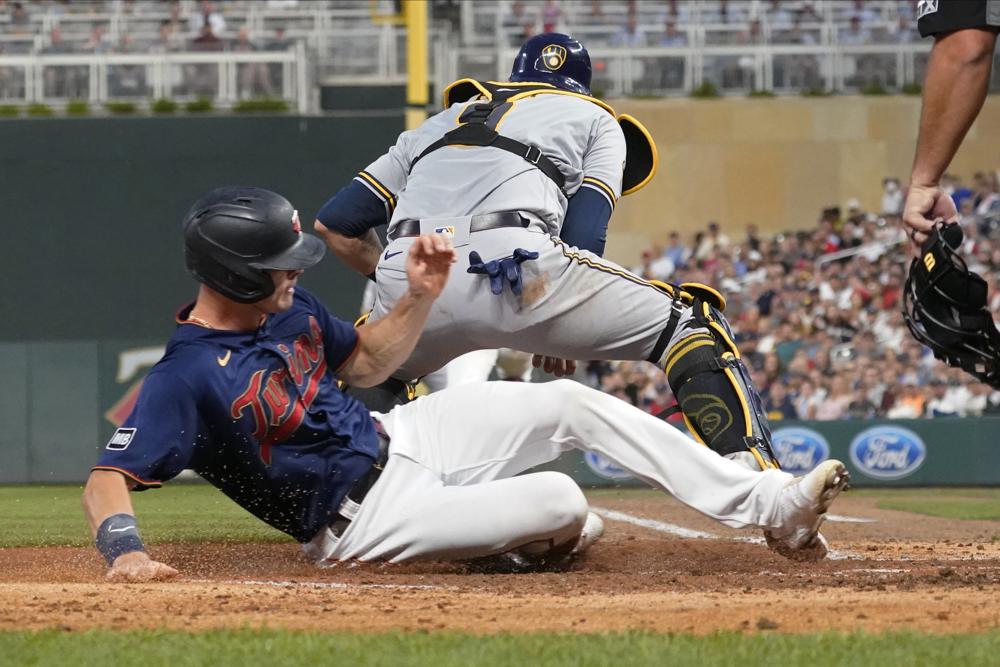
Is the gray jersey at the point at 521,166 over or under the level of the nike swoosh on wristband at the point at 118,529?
over

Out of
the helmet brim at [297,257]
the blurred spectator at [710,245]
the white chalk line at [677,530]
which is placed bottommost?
the white chalk line at [677,530]

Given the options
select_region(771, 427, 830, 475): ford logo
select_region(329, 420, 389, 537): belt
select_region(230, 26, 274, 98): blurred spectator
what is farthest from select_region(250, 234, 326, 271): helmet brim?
select_region(230, 26, 274, 98): blurred spectator

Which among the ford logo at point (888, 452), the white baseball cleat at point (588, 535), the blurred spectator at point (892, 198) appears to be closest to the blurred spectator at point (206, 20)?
the blurred spectator at point (892, 198)

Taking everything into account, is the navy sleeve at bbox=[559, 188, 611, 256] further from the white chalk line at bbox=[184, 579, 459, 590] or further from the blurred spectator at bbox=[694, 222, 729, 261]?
the blurred spectator at bbox=[694, 222, 729, 261]

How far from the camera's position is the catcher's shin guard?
496 cm

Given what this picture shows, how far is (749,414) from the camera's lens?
5000 millimetres

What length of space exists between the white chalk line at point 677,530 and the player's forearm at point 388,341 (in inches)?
78.6

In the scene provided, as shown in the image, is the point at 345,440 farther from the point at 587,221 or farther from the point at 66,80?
the point at 66,80

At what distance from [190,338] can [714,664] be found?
2.14 metres

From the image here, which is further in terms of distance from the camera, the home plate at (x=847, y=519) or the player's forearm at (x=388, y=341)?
the home plate at (x=847, y=519)

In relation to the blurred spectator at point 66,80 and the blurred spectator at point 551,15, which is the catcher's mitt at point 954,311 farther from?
the blurred spectator at point 66,80

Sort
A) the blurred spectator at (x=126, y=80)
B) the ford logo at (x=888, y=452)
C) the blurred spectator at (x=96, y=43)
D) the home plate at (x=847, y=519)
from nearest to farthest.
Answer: the home plate at (x=847, y=519) → the ford logo at (x=888, y=452) → the blurred spectator at (x=126, y=80) → the blurred spectator at (x=96, y=43)

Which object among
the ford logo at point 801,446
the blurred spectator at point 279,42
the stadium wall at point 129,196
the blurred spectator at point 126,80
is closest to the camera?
the ford logo at point 801,446

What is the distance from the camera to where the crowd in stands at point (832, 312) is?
13539mm
